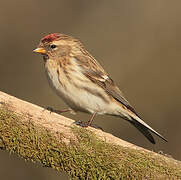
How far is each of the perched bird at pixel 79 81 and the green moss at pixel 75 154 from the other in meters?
→ 1.10

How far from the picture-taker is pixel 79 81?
5.16 m

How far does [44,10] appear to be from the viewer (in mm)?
9031

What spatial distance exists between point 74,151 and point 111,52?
15.7 ft

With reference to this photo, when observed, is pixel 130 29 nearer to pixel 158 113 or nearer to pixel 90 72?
pixel 158 113

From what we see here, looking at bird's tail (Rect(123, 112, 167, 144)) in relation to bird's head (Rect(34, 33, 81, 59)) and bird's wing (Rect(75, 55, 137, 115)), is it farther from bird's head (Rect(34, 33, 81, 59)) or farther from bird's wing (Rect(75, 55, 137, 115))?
bird's head (Rect(34, 33, 81, 59))

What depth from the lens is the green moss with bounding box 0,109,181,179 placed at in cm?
392

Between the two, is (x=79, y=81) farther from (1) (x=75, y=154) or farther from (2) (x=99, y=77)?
(1) (x=75, y=154)

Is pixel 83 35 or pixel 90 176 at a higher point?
pixel 83 35

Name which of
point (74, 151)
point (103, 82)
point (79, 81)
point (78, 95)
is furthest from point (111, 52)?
point (74, 151)

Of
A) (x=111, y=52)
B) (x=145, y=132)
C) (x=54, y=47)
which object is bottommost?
(x=145, y=132)

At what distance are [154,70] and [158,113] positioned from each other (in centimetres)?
84

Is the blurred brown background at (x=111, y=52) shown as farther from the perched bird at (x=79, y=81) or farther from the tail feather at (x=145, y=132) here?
the perched bird at (x=79, y=81)

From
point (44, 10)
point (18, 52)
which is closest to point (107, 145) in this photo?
point (18, 52)

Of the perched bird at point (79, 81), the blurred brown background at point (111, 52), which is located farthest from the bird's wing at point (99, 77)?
the blurred brown background at point (111, 52)
